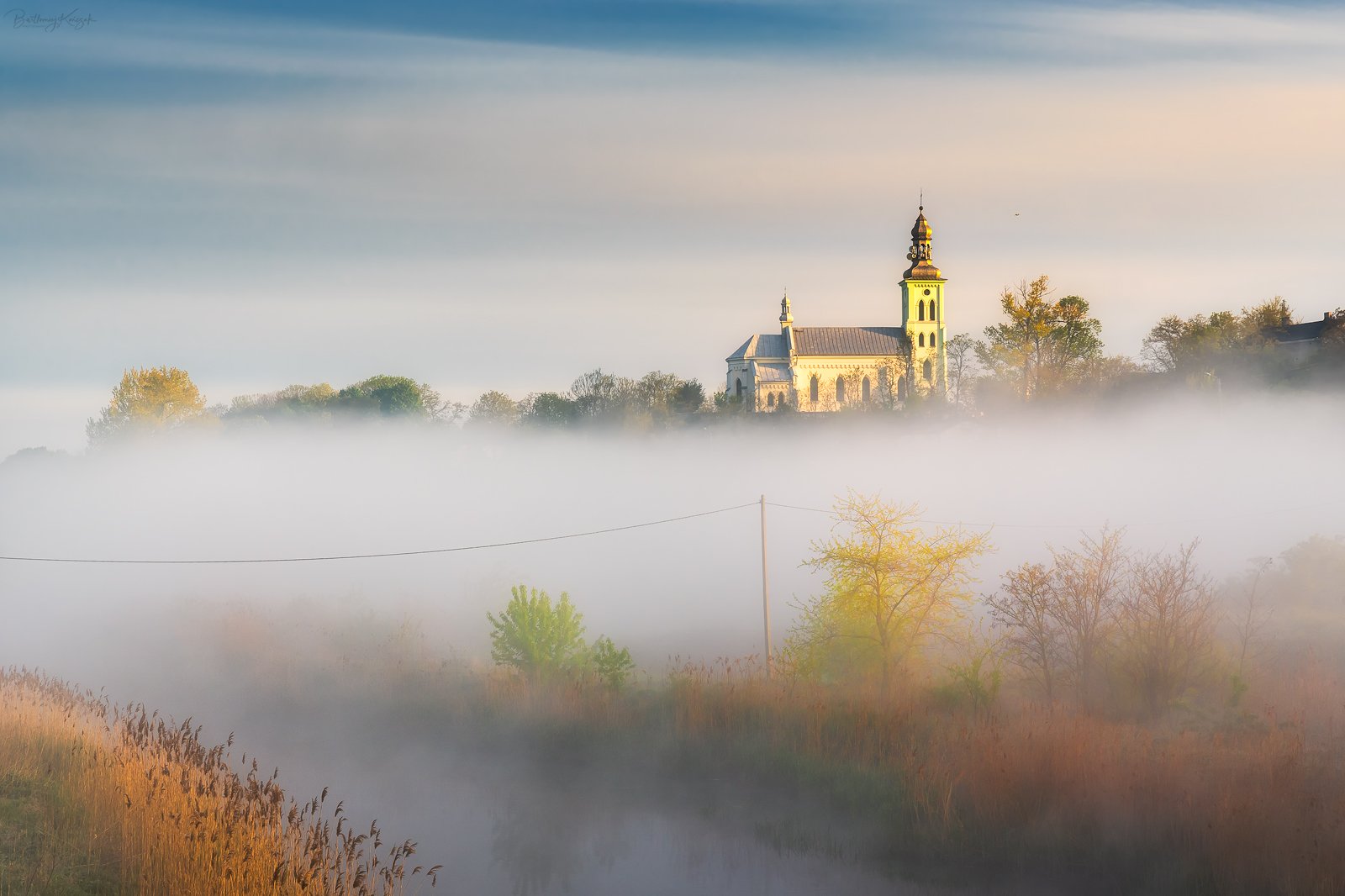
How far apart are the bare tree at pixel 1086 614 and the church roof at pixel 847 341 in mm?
104450

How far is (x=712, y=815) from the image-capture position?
64.8 feet

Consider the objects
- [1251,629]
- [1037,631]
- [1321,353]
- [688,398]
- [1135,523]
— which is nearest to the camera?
[1037,631]

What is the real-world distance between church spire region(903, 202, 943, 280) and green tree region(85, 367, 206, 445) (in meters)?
83.3

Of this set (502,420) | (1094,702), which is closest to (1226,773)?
(1094,702)

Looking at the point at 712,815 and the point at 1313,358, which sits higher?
the point at 1313,358

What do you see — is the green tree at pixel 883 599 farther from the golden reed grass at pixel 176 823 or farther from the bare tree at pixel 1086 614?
the golden reed grass at pixel 176 823

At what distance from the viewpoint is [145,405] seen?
86.0 metres

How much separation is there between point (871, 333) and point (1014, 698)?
108324 mm

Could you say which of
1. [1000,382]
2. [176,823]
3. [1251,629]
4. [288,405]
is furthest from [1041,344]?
[288,405]

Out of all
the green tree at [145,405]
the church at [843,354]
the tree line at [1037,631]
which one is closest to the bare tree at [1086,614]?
the tree line at [1037,631]

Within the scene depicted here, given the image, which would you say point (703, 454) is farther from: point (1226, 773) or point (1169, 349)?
point (1226, 773)

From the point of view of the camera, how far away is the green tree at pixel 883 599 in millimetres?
25203

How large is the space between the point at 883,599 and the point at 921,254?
364 feet

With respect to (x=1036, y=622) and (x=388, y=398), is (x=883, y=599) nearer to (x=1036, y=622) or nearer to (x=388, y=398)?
(x=1036, y=622)
